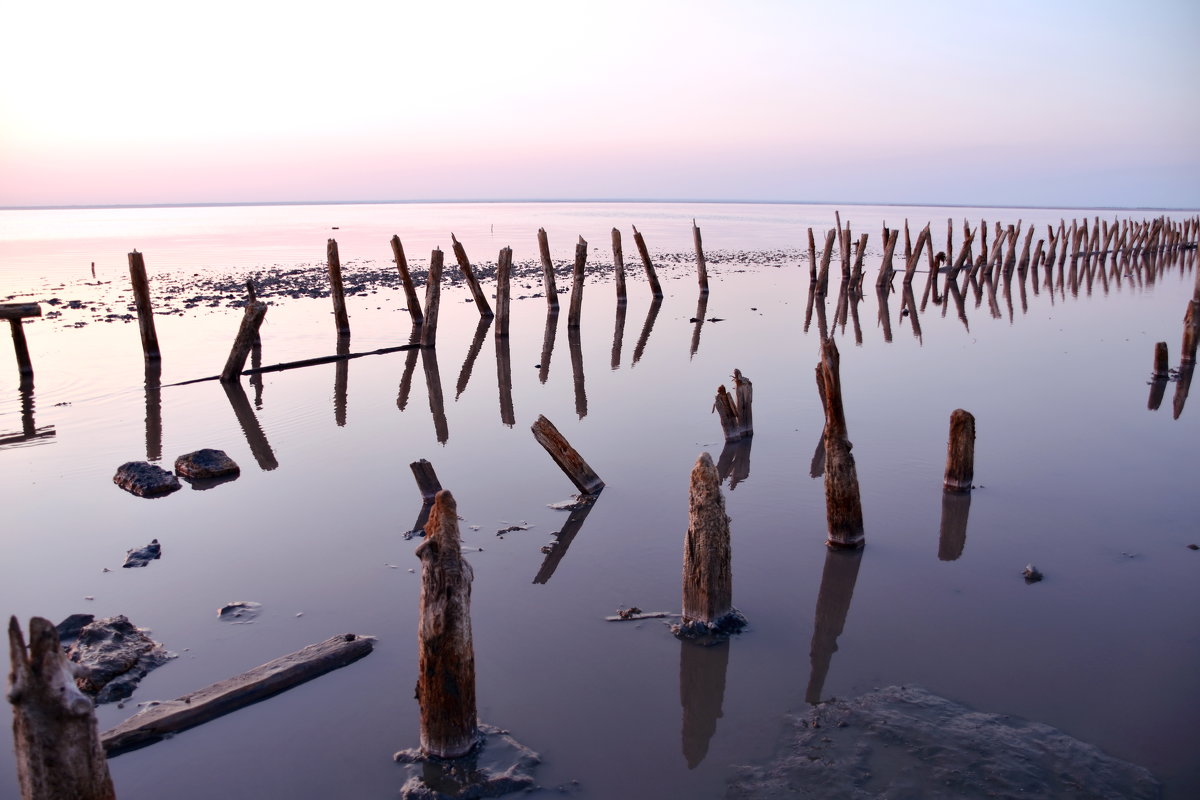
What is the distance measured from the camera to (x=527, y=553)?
7359mm

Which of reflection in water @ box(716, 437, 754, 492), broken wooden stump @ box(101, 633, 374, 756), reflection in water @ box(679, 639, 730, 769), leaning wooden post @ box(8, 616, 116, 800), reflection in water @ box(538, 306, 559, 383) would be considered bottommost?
reflection in water @ box(679, 639, 730, 769)

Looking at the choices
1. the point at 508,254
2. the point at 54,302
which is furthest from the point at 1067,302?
the point at 54,302

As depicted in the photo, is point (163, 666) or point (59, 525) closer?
point (163, 666)

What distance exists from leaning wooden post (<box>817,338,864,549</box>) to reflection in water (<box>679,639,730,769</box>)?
191 cm

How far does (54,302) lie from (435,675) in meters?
24.0

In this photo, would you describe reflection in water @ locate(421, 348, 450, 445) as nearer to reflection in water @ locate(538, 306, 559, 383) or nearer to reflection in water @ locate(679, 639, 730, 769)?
reflection in water @ locate(538, 306, 559, 383)

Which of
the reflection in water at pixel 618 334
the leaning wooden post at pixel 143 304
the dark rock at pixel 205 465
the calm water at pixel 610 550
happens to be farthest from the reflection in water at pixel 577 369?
the leaning wooden post at pixel 143 304

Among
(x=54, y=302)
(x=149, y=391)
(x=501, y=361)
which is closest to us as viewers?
(x=149, y=391)

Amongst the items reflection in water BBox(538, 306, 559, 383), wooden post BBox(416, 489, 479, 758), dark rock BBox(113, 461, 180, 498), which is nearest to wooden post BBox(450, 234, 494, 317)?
reflection in water BBox(538, 306, 559, 383)

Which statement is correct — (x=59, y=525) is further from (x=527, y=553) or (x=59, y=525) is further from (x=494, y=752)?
(x=494, y=752)

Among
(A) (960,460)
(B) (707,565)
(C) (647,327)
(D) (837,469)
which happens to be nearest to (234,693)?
(B) (707,565)

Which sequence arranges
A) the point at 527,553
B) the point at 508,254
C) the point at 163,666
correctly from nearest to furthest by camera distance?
the point at 163,666 < the point at 527,553 < the point at 508,254

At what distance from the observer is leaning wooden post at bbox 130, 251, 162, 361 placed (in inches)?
552

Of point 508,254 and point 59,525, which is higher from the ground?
point 508,254
